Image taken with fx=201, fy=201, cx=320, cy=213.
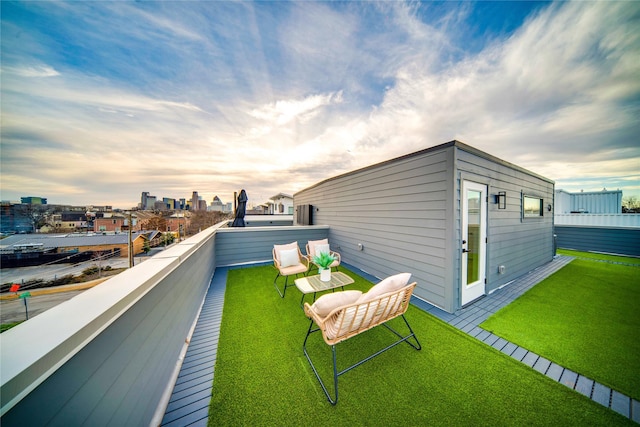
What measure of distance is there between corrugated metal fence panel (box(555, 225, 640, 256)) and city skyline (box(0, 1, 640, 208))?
297cm

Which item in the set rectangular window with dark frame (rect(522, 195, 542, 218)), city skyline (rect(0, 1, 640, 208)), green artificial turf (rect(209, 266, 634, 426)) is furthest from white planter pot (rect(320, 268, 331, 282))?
rectangular window with dark frame (rect(522, 195, 542, 218))

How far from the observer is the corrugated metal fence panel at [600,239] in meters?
6.96

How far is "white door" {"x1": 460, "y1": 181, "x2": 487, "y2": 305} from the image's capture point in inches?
133

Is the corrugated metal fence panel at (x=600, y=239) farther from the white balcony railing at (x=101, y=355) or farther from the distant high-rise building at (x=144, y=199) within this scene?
the distant high-rise building at (x=144, y=199)

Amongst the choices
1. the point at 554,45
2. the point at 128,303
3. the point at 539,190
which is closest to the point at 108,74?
the point at 128,303

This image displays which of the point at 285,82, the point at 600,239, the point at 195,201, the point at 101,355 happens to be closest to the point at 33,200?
the point at 101,355

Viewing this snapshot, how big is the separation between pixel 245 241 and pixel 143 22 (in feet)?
15.6

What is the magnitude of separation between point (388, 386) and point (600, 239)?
11424 mm

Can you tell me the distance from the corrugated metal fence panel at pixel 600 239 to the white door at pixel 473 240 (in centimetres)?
825

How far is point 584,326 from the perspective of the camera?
2881mm

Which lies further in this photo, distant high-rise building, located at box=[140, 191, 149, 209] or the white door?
distant high-rise building, located at box=[140, 191, 149, 209]

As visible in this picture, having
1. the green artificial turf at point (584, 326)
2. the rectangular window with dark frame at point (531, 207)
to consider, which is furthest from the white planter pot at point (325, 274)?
the rectangular window with dark frame at point (531, 207)

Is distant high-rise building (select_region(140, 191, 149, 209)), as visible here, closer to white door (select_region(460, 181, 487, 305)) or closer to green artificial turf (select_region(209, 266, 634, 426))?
green artificial turf (select_region(209, 266, 634, 426))

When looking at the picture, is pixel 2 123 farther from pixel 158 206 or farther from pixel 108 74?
pixel 158 206
